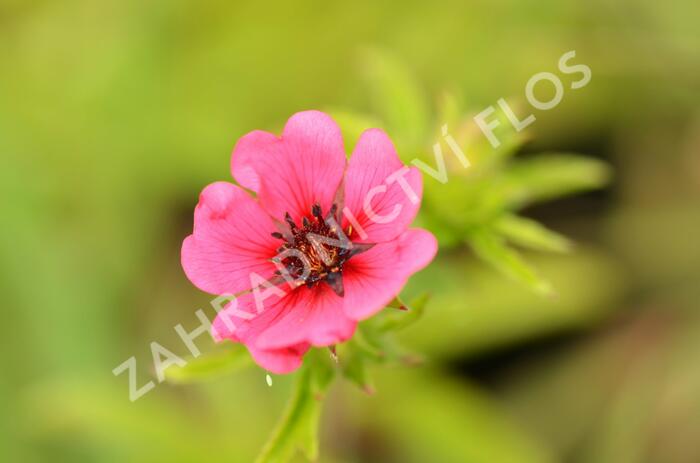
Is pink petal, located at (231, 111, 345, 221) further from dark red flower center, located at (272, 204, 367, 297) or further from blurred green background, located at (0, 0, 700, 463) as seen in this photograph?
blurred green background, located at (0, 0, 700, 463)

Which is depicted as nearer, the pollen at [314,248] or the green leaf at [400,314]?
the green leaf at [400,314]

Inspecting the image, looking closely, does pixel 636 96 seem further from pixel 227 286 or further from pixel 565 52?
pixel 227 286

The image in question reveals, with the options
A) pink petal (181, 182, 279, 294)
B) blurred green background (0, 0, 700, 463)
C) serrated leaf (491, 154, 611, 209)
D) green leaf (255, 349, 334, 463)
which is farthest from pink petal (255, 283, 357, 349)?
blurred green background (0, 0, 700, 463)

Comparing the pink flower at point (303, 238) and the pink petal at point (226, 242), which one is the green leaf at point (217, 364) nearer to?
the pink flower at point (303, 238)

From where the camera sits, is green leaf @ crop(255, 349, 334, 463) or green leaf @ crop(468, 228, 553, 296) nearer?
green leaf @ crop(255, 349, 334, 463)

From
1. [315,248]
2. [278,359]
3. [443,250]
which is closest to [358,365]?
[315,248]

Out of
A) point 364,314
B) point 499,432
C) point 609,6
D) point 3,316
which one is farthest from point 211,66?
point 364,314

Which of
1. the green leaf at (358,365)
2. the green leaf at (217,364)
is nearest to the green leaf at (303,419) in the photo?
the green leaf at (358,365)
